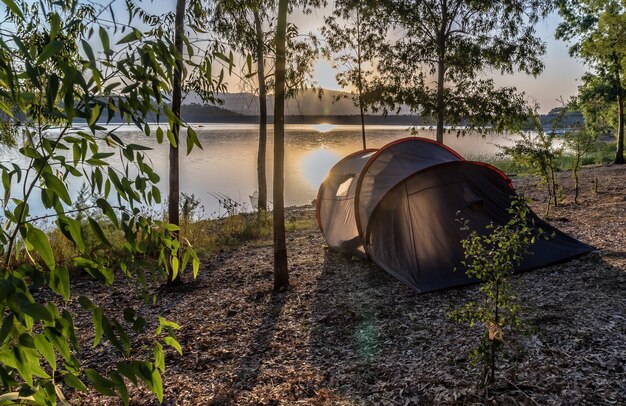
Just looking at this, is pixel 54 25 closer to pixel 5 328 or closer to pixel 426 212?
pixel 5 328

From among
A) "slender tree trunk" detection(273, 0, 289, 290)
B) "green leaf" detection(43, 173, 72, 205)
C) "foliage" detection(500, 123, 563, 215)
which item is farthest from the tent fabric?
"green leaf" detection(43, 173, 72, 205)

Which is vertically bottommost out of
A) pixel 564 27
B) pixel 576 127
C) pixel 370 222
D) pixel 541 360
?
pixel 541 360

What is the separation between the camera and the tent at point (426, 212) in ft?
21.7

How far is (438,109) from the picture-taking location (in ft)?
51.3

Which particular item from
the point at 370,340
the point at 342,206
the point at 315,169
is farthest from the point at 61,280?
the point at 315,169

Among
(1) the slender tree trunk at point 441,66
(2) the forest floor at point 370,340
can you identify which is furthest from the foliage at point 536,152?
(1) the slender tree trunk at point 441,66

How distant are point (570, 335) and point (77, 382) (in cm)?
465

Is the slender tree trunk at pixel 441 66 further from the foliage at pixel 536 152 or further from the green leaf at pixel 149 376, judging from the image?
the green leaf at pixel 149 376

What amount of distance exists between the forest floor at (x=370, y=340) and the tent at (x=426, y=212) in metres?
0.26

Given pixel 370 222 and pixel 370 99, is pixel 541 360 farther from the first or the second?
pixel 370 99

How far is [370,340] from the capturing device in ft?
16.3

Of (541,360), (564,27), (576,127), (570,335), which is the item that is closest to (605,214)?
(576,127)

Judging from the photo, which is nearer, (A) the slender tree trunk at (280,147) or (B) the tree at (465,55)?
(A) the slender tree trunk at (280,147)

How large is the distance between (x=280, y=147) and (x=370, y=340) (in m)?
3.11
